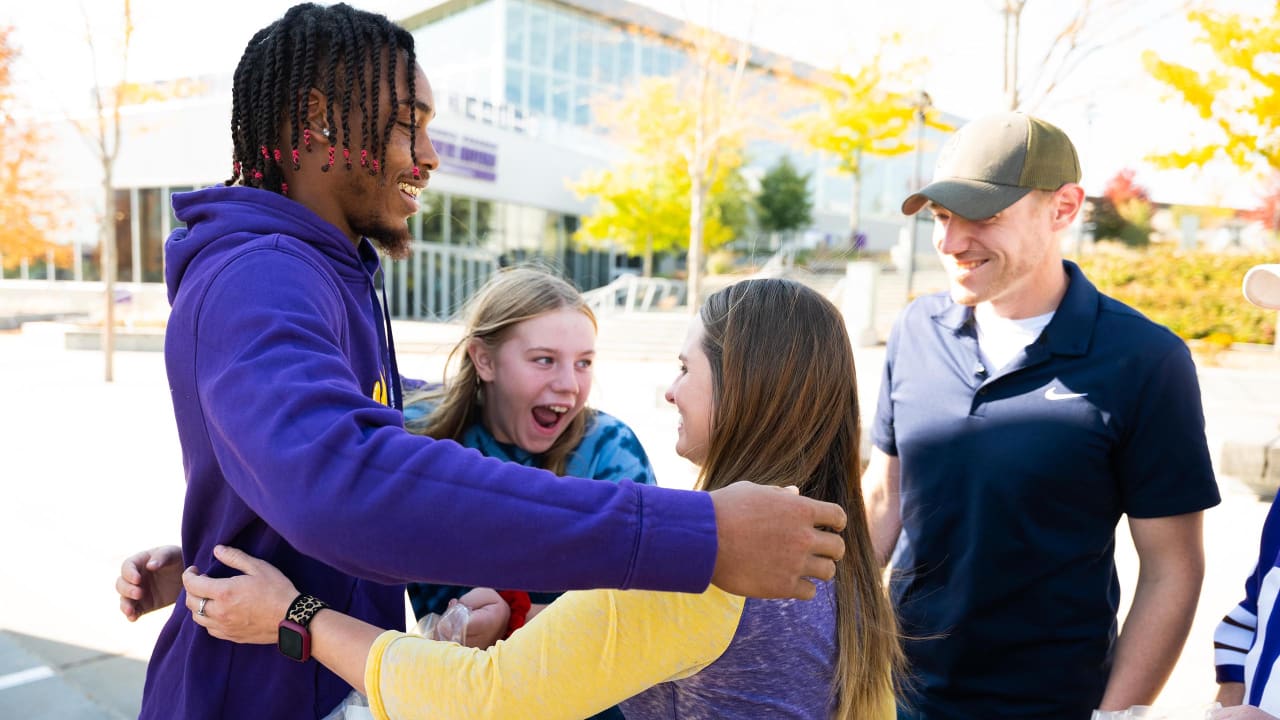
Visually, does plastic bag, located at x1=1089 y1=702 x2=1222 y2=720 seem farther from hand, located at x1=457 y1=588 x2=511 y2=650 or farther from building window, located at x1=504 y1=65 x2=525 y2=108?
building window, located at x1=504 y1=65 x2=525 y2=108

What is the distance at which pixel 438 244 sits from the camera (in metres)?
30.8

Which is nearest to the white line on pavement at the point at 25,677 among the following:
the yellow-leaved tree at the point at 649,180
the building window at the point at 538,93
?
the yellow-leaved tree at the point at 649,180

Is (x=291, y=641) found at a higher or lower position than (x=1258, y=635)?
higher

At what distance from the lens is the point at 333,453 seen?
1009mm

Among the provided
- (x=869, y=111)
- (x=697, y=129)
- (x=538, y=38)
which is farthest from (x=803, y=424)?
(x=538, y=38)

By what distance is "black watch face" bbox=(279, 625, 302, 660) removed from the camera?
1.31m

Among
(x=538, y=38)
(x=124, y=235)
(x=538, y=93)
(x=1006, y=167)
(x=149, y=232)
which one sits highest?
(x=538, y=38)

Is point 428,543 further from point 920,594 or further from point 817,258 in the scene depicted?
point 920,594

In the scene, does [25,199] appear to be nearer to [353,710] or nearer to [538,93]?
[538,93]

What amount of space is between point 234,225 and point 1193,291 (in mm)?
20381

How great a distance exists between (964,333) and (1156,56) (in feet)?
44.6

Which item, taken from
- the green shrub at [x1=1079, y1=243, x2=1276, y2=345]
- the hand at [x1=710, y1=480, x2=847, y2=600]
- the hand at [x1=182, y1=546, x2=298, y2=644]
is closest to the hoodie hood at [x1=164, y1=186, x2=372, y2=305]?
the hand at [x1=182, y1=546, x2=298, y2=644]

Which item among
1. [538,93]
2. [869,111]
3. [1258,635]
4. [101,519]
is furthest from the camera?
[538,93]

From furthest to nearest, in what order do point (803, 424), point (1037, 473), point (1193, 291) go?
point (1193, 291), point (1037, 473), point (803, 424)
